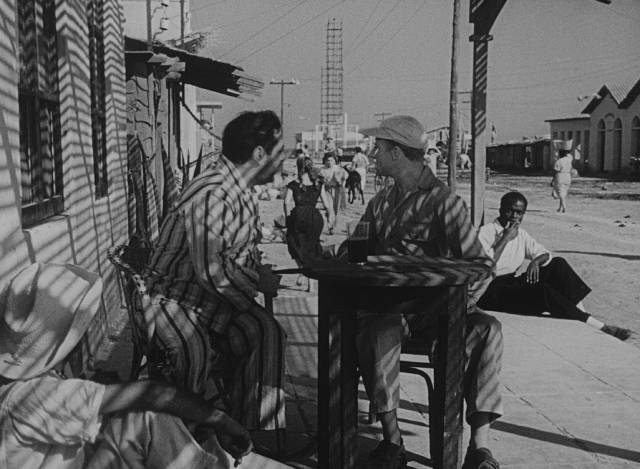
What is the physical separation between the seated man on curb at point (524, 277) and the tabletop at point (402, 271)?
262 cm

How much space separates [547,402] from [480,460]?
1328 mm

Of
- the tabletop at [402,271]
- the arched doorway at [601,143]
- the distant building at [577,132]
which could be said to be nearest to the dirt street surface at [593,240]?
the tabletop at [402,271]

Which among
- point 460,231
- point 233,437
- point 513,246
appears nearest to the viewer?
point 233,437

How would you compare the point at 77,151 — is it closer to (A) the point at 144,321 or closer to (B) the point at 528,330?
(A) the point at 144,321

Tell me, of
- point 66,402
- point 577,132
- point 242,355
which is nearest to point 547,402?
point 242,355

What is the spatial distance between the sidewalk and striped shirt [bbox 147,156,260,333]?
33.9 inches

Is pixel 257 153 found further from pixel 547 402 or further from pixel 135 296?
pixel 547 402

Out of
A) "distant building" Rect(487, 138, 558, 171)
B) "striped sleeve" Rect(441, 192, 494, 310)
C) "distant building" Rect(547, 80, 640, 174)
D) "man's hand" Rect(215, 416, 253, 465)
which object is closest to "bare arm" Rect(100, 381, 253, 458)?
"man's hand" Rect(215, 416, 253, 465)

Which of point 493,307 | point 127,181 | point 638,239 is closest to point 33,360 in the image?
point 493,307

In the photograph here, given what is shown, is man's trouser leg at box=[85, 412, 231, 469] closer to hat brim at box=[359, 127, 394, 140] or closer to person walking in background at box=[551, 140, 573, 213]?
hat brim at box=[359, 127, 394, 140]

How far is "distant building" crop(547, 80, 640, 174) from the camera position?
5647cm

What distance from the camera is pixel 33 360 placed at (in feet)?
8.38

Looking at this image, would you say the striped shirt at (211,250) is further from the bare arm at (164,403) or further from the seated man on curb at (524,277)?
the seated man on curb at (524,277)

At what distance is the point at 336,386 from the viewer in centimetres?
381
